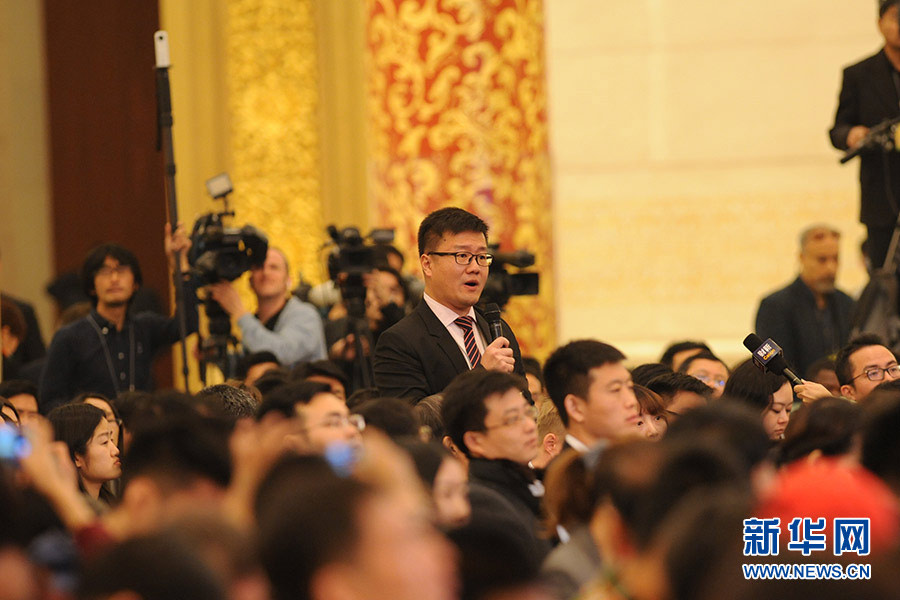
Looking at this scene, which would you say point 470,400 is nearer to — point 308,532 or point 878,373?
point 308,532

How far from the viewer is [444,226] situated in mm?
6219

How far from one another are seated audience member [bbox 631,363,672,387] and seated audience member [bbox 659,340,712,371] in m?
0.82

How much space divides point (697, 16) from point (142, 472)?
6.95m

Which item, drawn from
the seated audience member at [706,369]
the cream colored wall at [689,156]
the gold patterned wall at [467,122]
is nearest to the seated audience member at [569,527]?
the seated audience member at [706,369]

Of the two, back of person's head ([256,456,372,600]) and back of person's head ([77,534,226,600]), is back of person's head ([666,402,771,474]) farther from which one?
back of person's head ([77,534,226,600])

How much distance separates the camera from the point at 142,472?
3.62m

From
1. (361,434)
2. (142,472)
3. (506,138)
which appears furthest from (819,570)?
(506,138)

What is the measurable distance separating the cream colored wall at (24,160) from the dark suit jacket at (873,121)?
20.9 feet

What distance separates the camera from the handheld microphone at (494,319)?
6152 millimetres

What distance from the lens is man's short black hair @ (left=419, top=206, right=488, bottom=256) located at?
6.21 metres

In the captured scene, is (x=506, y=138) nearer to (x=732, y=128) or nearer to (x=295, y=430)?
(x=732, y=128)

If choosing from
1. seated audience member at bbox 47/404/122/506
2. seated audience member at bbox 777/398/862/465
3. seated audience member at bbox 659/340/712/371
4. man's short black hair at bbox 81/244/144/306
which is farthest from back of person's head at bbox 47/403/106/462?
seated audience member at bbox 659/340/712/371

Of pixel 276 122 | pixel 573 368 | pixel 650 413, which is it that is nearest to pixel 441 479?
pixel 573 368

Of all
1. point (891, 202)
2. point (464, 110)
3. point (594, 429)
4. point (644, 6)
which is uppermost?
point (644, 6)
